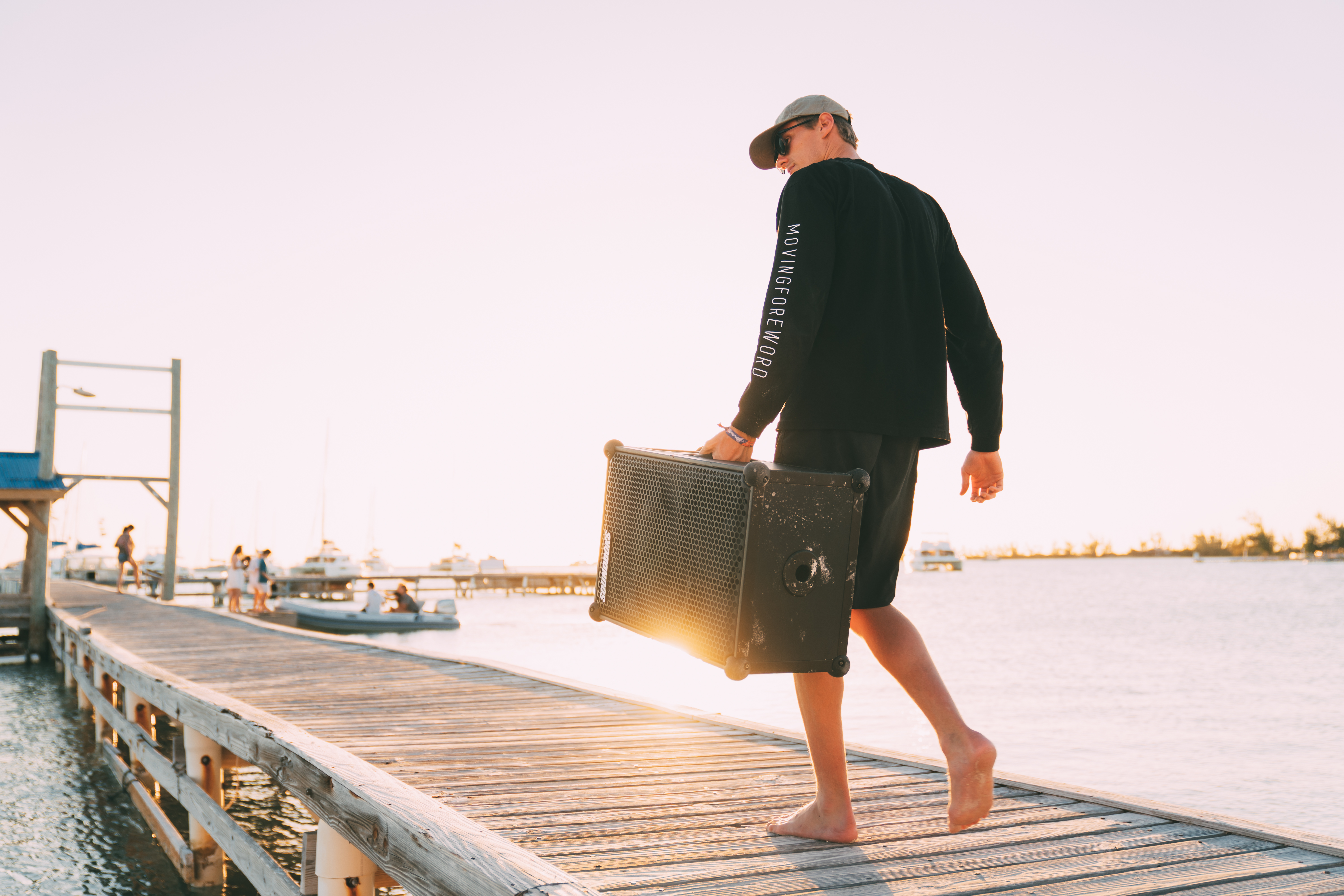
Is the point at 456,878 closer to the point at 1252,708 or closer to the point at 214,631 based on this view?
the point at 214,631

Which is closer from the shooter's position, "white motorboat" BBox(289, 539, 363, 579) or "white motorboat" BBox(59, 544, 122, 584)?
"white motorboat" BBox(59, 544, 122, 584)

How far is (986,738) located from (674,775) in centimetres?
184

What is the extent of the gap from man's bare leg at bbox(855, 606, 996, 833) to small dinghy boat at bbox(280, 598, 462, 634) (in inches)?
1270

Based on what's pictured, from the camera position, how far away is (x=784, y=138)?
2.69 metres

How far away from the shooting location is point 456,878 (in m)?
2.51

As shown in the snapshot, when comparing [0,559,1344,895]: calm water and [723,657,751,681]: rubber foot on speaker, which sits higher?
[723,657,751,681]: rubber foot on speaker

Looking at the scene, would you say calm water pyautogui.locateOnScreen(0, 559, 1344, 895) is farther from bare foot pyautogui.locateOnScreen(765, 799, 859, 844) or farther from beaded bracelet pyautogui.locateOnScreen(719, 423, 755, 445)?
beaded bracelet pyautogui.locateOnScreen(719, 423, 755, 445)

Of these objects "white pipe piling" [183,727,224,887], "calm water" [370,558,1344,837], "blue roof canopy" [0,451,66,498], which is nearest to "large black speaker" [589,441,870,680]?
"white pipe piling" [183,727,224,887]

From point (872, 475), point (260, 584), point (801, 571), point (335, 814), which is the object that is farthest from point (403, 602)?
point (801, 571)

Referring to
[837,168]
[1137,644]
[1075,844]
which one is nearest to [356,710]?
[1075,844]

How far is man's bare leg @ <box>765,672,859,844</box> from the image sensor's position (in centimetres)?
262

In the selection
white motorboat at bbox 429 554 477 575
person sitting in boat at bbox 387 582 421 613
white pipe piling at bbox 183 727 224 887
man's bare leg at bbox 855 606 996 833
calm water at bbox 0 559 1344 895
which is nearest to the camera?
man's bare leg at bbox 855 606 996 833

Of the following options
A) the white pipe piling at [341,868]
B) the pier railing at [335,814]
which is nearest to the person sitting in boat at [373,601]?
the pier railing at [335,814]

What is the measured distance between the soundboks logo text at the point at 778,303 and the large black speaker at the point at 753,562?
0.27 meters
